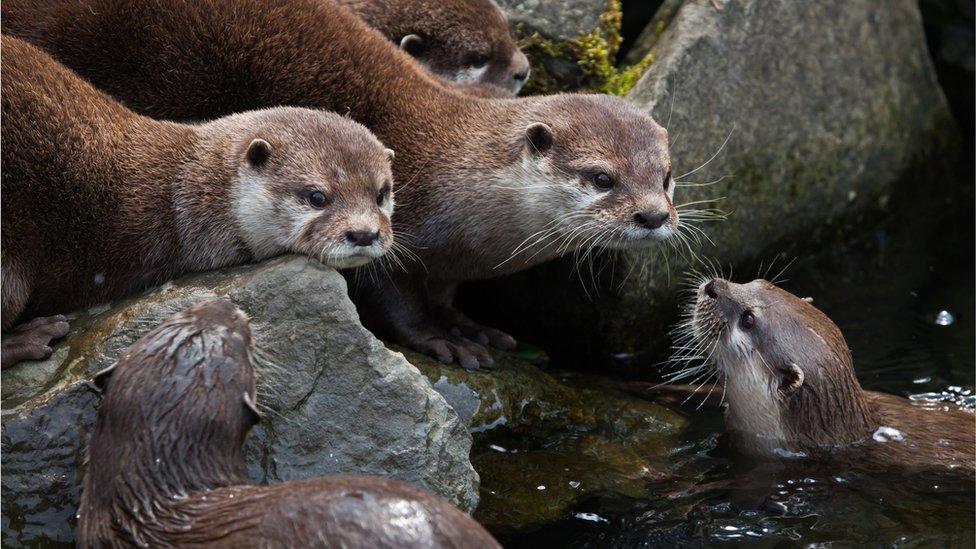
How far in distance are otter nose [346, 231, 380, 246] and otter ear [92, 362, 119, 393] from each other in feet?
3.18

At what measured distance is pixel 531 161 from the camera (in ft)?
15.8

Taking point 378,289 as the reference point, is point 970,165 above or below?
above

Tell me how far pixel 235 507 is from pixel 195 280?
4.08 ft

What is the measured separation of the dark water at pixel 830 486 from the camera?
4.33 meters

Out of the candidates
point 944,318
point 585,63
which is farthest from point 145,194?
point 944,318

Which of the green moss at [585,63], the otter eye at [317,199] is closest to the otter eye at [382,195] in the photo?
the otter eye at [317,199]

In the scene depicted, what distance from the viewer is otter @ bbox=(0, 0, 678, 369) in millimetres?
4770

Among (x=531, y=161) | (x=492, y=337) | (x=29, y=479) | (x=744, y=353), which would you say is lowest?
(x=29, y=479)

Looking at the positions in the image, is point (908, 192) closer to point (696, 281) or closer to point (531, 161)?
point (696, 281)

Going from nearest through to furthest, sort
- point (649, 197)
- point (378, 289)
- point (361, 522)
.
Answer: point (361, 522), point (649, 197), point (378, 289)

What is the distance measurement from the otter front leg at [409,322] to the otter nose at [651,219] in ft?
2.89

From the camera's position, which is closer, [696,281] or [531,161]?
[531,161]

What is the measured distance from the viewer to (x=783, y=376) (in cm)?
494

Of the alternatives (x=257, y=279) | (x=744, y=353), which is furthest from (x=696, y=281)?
(x=257, y=279)
